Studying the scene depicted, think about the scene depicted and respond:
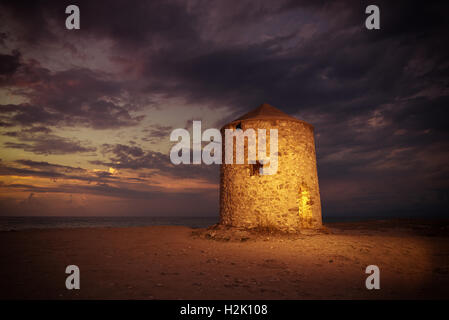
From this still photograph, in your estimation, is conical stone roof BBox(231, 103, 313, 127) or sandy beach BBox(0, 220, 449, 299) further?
conical stone roof BBox(231, 103, 313, 127)

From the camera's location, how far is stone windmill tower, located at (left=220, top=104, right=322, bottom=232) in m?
12.3

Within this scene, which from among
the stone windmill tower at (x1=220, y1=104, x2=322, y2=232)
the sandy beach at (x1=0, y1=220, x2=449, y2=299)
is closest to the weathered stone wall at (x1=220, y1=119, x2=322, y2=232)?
the stone windmill tower at (x1=220, y1=104, x2=322, y2=232)

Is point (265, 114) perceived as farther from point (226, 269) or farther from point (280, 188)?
point (226, 269)

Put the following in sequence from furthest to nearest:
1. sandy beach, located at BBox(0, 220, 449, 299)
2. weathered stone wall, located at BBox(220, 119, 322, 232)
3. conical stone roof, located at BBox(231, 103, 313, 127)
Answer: conical stone roof, located at BBox(231, 103, 313, 127) → weathered stone wall, located at BBox(220, 119, 322, 232) → sandy beach, located at BBox(0, 220, 449, 299)

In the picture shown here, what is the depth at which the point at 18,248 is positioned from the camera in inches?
343

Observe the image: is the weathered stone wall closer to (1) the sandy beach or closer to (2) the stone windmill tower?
(2) the stone windmill tower

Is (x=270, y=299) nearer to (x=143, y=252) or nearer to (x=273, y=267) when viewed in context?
(x=273, y=267)

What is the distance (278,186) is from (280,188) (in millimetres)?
140

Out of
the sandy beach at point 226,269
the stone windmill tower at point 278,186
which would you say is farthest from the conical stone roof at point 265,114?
the sandy beach at point 226,269

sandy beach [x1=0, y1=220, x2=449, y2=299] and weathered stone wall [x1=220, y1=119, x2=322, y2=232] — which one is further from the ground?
weathered stone wall [x1=220, y1=119, x2=322, y2=232]

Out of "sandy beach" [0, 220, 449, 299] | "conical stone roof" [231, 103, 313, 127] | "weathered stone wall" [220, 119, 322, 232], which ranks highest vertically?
"conical stone roof" [231, 103, 313, 127]

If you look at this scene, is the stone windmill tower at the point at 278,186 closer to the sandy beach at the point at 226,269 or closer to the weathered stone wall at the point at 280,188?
the weathered stone wall at the point at 280,188

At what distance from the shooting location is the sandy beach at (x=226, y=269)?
4852 mm
